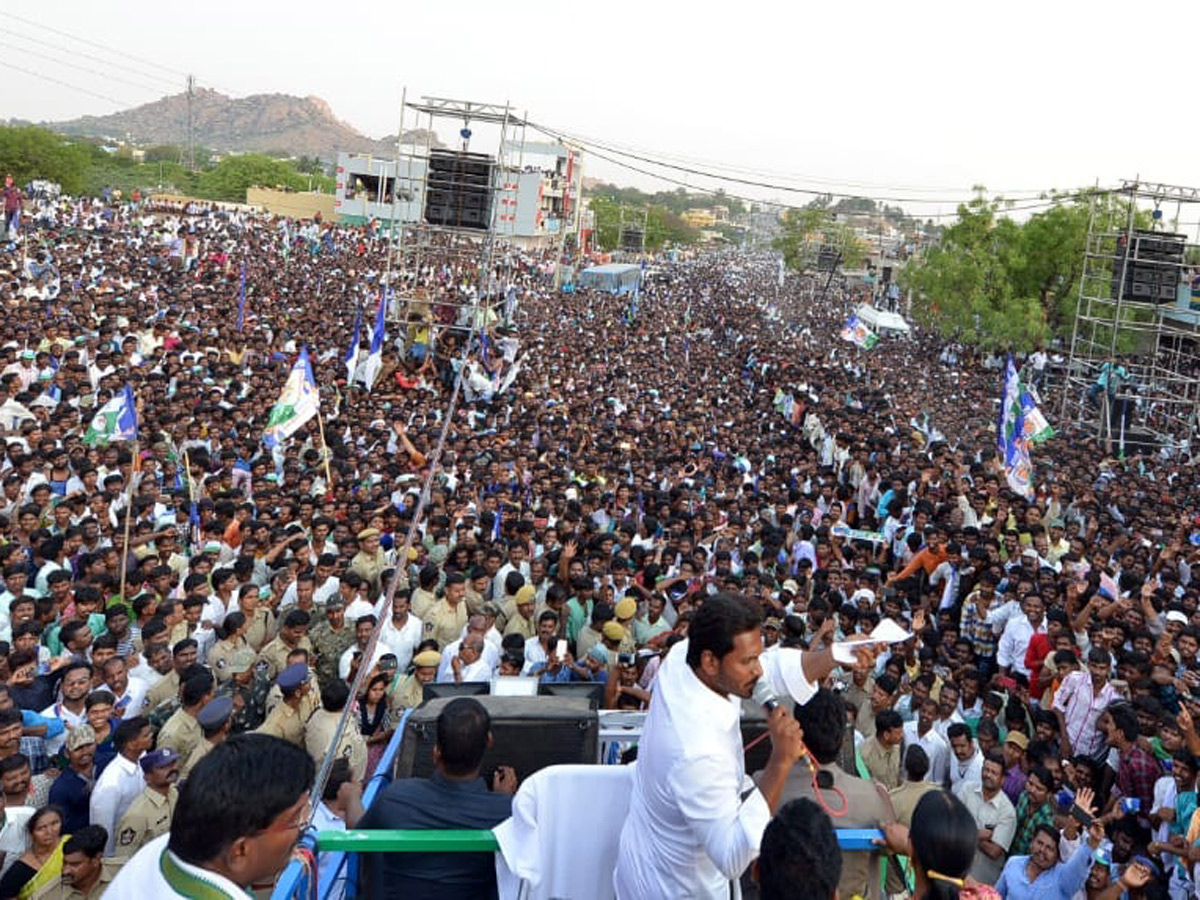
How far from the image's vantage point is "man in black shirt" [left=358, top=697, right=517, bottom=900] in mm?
2656

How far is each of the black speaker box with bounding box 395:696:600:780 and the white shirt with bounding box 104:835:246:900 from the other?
4.68 ft

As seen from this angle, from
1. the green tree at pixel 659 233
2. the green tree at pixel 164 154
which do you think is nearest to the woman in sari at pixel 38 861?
the green tree at pixel 659 233

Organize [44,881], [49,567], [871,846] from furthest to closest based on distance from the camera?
[49,567] < [44,881] < [871,846]

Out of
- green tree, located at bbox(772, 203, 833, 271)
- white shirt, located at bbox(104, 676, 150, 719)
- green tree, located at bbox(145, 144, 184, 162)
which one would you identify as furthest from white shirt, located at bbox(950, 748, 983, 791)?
green tree, located at bbox(145, 144, 184, 162)

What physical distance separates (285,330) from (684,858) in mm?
16948

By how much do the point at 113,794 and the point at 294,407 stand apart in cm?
542

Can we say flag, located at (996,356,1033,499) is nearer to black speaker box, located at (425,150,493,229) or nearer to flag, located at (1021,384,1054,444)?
flag, located at (1021,384,1054,444)

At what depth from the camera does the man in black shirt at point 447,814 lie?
266 centimetres

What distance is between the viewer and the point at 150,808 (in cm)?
413

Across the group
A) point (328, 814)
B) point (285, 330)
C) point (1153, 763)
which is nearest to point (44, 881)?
point (328, 814)

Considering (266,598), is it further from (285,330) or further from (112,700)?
(285,330)

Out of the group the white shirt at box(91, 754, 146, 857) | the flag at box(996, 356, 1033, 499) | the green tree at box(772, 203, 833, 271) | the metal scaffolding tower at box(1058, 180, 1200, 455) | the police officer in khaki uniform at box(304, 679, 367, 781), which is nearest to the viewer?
the white shirt at box(91, 754, 146, 857)

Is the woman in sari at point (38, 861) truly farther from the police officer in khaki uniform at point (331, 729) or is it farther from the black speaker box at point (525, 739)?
the black speaker box at point (525, 739)

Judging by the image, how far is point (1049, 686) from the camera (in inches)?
245
